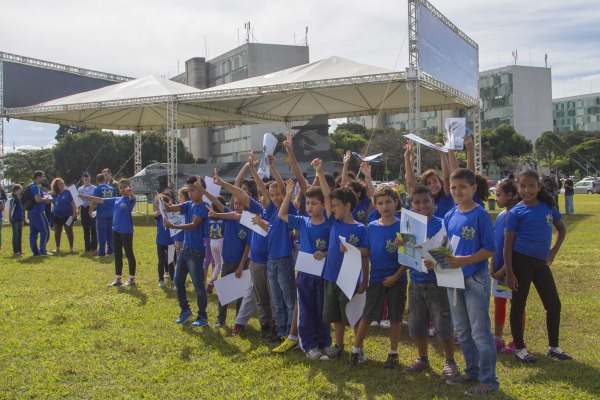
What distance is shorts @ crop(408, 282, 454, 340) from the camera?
4195 mm

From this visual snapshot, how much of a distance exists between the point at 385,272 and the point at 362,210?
1.62 meters

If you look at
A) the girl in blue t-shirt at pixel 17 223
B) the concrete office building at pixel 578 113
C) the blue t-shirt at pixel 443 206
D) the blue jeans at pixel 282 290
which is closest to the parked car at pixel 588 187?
the girl in blue t-shirt at pixel 17 223

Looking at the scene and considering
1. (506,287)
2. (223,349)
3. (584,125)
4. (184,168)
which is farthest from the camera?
(584,125)

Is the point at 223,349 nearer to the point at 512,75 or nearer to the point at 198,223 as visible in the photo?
the point at 198,223

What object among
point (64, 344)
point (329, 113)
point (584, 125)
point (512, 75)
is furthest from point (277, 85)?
point (584, 125)

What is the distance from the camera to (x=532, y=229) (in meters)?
4.64

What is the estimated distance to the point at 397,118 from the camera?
89312 millimetres

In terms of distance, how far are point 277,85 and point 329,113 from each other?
7052mm

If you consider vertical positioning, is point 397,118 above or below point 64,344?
above

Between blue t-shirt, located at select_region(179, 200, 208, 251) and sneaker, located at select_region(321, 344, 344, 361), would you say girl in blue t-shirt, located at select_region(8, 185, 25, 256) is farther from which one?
sneaker, located at select_region(321, 344, 344, 361)

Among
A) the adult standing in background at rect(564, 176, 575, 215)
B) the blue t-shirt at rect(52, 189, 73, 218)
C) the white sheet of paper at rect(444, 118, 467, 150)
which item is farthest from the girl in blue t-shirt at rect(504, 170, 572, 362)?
the adult standing in background at rect(564, 176, 575, 215)

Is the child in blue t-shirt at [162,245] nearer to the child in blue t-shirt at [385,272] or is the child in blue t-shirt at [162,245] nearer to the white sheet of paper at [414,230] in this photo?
the child in blue t-shirt at [385,272]

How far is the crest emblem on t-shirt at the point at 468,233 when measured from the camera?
3.88 m

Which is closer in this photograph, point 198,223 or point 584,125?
point 198,223
